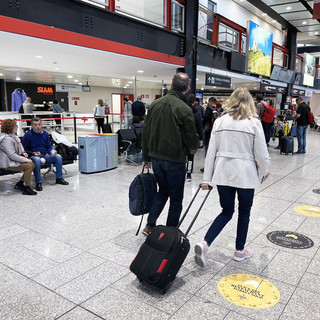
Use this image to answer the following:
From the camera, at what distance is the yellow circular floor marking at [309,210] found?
4.47 m

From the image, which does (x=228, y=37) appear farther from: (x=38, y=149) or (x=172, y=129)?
(x=172, y=129)

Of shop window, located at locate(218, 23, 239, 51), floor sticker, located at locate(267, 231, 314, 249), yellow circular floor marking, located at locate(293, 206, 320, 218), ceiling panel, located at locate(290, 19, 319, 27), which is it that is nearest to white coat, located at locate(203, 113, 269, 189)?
floor sticker, located at locate(267, 231, 314, 249)

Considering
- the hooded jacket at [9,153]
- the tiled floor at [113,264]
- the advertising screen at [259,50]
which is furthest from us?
the advertising screen at [259,50]

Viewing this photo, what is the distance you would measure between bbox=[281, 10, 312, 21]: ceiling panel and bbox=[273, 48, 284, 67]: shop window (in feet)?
5.75

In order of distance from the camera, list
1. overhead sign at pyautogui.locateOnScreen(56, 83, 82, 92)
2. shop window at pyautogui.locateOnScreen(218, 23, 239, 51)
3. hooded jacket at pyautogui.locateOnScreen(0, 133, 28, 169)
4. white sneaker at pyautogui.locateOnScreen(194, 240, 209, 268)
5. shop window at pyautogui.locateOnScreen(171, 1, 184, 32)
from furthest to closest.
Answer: overhead sign at pyautogui.locateOnScreen(56, 83, 82, 92) < shop window at pyautogui.locateOnScreen(218, 23, 239, 51) < shop window at pyautogui.locateOnScreen(171, 1, 184, 32) < hooded jacket at pyautogui.locateOnScreen(0, 133, 28, 169) < white sneaker at pyautogui.locateOnScreen(194, 240, 209, 268)

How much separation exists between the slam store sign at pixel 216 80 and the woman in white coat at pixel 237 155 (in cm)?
823

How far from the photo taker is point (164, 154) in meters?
2.95

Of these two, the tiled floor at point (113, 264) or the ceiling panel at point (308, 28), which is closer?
the tiled floor at point (113, 264)

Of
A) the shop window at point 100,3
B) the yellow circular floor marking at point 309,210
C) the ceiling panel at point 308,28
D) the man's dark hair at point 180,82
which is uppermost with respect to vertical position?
the ceiling panel at point 308,28

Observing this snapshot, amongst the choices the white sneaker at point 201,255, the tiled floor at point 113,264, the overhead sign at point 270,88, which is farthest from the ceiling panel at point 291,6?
the white sneaker at point 201,255

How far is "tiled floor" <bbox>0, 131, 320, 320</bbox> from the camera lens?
7.41ft

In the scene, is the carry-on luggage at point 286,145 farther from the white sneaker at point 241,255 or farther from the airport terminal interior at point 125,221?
the white sneaker at point 241,255

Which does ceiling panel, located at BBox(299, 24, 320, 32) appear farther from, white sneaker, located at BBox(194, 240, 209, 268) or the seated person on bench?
white sneaker, located at BBox(194, 240, 209, 268)

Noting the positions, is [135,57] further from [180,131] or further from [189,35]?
[180,131]
